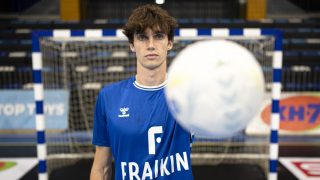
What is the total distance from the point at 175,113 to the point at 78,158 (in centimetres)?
447

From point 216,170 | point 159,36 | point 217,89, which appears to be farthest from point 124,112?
point 216,170

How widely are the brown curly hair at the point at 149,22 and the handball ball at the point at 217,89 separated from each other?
49 cm

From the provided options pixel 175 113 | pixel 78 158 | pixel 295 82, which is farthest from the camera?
pixel 295 82

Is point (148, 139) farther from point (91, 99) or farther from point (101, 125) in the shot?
point (91, 99)

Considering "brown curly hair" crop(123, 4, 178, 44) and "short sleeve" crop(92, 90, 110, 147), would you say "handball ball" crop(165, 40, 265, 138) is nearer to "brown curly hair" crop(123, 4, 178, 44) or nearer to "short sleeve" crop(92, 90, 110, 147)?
"brown curly hair" crop(123, 4, 178, 44)

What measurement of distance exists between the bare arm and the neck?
42 centimetres

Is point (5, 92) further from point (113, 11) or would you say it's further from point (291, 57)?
point (113, 11)

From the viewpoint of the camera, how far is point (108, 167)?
1983 mm

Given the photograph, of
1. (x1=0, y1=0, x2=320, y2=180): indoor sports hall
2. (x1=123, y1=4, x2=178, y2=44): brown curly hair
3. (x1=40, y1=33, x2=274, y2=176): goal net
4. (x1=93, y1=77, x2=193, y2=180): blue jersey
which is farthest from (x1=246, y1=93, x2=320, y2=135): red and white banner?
(x1=123, y1=4, x2=178, y2=44): brown curly hair

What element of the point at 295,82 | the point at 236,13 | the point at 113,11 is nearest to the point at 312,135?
the point at 295,82

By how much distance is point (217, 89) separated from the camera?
126 cm

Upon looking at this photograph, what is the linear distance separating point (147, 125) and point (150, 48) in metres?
0.39

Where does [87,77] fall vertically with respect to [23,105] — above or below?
above

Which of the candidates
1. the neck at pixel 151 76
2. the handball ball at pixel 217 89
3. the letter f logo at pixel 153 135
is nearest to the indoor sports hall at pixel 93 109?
the neck at pixel 151 76
